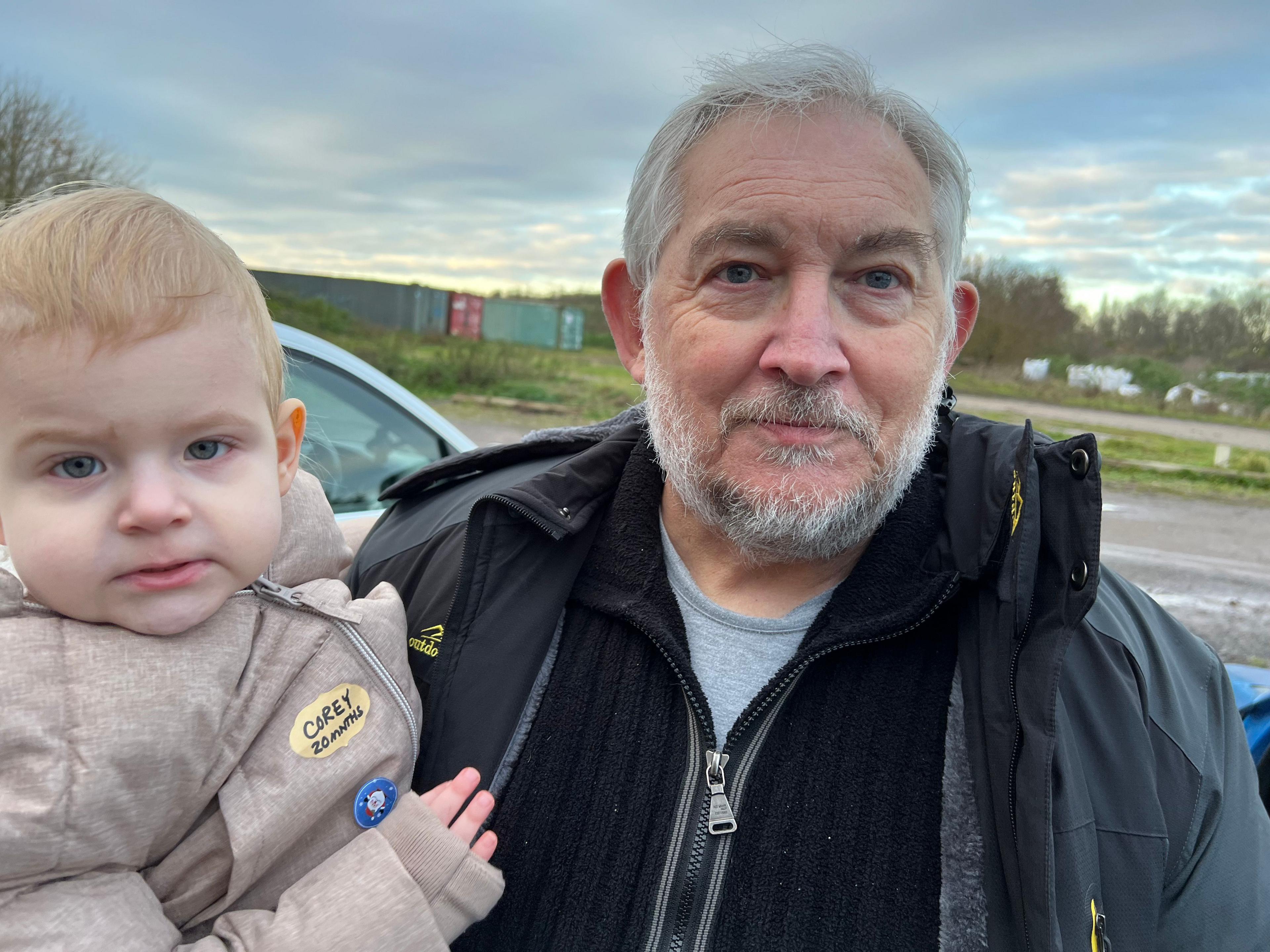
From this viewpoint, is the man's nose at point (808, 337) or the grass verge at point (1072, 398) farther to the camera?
the grass verge at point (1072, 398)

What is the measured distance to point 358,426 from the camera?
378cm

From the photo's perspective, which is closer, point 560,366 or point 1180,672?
point 1180,672

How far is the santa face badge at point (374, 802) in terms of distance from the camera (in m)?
1.32

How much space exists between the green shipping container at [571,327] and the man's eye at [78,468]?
29831mm

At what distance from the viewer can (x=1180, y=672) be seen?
1.51 m

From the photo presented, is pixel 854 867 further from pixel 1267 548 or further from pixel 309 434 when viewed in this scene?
pixel 1267 548

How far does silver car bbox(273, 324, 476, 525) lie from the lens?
11.7ft

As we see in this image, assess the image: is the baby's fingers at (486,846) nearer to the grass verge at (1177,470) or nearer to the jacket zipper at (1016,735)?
the jacket zipper at (1016,735)

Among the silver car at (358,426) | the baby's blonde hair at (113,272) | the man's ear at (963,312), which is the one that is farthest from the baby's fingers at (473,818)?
the silver car at (358,426)

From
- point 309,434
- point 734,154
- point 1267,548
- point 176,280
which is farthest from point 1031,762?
point 1267,548

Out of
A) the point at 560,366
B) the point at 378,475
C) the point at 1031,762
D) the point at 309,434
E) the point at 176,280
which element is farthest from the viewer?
the point at 560,366

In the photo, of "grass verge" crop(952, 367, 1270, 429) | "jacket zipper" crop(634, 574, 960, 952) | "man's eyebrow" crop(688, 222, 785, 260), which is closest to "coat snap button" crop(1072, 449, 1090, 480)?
"jacket zipper" crop(634, 574, 960, 952)

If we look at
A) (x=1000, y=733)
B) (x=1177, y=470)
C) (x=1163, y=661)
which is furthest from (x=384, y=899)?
(x=1177, y=470)

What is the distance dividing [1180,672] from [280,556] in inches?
61.6
